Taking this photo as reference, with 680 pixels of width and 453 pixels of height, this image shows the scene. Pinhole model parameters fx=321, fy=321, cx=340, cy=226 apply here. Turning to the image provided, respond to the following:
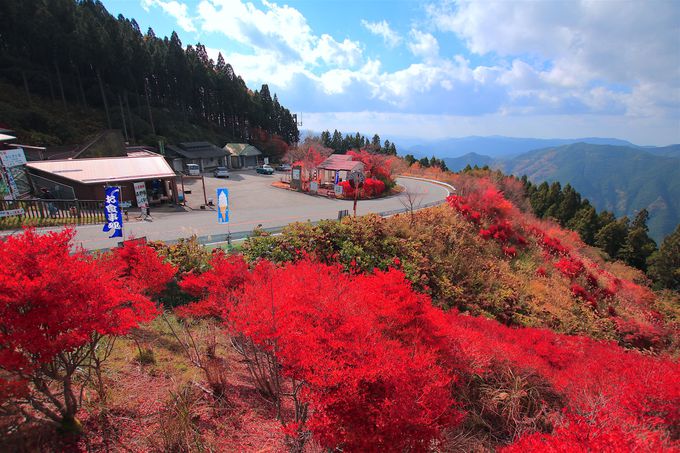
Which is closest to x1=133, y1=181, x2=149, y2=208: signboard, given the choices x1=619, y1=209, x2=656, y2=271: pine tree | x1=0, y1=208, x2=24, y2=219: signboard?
x1=0, y1=208, x2=24, y2=219: signboard

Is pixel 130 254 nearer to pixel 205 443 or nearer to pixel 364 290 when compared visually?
pixel 205 443

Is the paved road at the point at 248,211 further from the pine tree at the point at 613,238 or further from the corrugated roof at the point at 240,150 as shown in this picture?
the pine tree at the point at 613,238

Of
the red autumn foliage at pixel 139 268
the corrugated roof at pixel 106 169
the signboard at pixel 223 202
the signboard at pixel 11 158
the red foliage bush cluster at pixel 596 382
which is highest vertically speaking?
the signboard at pixel 11 158

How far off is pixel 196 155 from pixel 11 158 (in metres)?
30.0

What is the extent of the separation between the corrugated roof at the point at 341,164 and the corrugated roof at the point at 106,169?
52.3 feet

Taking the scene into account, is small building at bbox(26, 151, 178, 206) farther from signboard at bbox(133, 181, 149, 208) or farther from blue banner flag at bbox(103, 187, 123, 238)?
blue banner flag at bbox(103, 187, 123, 238)

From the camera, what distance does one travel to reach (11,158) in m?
18.2

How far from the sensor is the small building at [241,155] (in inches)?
2077

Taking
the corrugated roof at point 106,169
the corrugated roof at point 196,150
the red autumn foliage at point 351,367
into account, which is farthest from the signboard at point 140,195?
the corrugated roof at point 196,150

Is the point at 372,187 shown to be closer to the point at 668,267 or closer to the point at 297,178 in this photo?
the point at 297,178

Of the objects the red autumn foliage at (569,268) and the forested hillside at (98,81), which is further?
the forested hillside at (98,81)

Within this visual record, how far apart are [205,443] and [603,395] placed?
25.5 ft

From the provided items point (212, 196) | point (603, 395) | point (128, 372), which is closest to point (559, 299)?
point (603, 395)

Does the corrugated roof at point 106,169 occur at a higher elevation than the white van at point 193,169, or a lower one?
higher
